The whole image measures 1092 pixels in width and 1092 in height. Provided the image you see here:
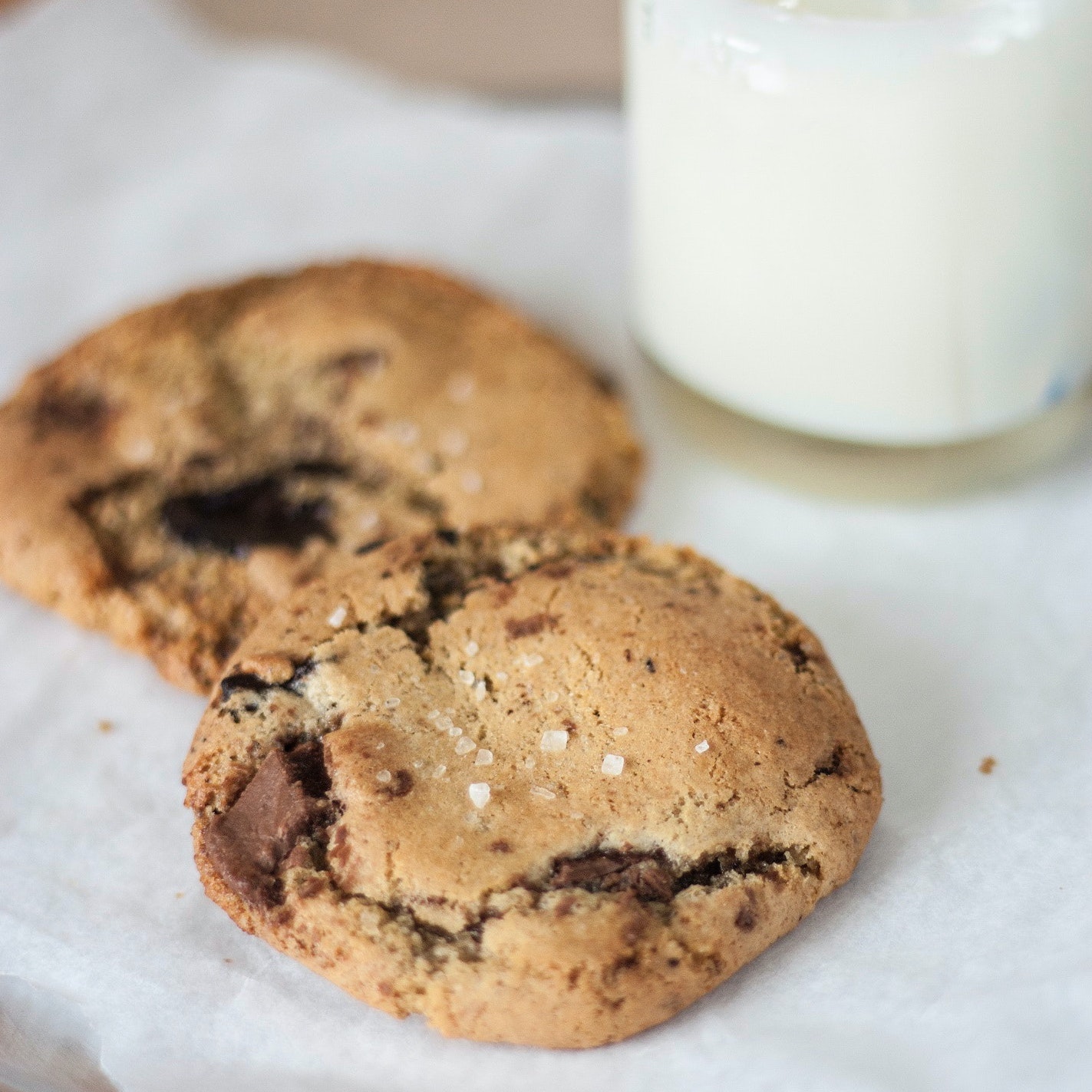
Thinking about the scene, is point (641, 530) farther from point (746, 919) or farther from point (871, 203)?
point (746, 919)

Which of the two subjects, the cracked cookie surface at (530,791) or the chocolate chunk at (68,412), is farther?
the chocolate chunk at (68,412)

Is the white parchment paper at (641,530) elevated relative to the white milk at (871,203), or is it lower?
lower

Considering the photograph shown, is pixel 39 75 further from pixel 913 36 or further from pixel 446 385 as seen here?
pixel 913 36

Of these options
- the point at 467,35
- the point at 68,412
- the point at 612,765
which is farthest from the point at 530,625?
the point at 467,35

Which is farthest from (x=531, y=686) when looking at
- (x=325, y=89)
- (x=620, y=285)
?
(x=325, y=89)

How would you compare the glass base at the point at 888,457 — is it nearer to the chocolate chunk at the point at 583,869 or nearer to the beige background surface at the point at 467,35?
the chocolate chunk at the point at 583,869

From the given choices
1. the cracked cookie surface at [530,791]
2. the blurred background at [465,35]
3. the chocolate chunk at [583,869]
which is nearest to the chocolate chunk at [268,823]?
the cracked cookie surface at [530,791]

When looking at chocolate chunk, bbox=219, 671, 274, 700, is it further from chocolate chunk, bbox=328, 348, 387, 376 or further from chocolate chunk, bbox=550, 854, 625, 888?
chocolate chunk, bbox=328, 348, 387, 376
